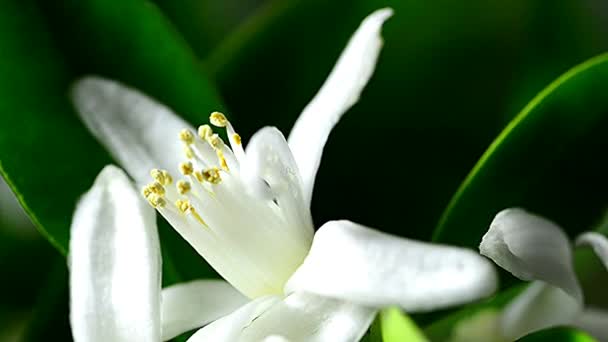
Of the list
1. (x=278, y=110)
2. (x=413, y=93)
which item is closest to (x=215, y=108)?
(x=278, y=110)

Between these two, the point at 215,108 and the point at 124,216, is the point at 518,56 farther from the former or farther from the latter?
the point at 124,216

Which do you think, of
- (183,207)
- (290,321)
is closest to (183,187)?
(183,207)

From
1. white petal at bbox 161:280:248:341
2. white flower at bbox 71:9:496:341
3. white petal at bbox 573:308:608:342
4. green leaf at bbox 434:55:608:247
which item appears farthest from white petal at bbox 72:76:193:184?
white petal at bbox 573:308:608:342

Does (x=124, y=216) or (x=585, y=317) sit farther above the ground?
(x=124, y=216)

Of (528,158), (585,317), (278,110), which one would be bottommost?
(585,317)

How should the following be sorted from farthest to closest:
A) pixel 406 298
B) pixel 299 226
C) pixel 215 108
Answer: pixel 215 108 < pixel 299 226 < pixel 406 298

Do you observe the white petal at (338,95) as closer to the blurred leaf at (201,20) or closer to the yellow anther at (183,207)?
the yellow anther at (183,207)
